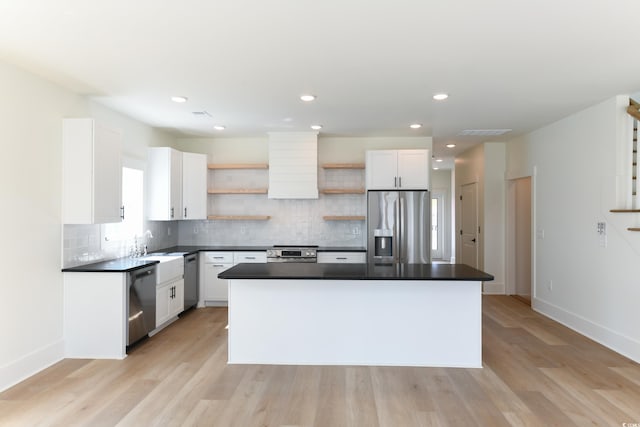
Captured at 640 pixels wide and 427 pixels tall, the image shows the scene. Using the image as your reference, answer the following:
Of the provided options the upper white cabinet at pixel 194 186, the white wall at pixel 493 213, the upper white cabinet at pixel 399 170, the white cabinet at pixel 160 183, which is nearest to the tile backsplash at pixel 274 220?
the upper white cabinet at pixel 194 186

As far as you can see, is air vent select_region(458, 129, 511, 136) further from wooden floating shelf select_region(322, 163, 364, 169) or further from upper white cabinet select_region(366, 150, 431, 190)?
wooden floating shelf select_region(322, 163, 364, 169)

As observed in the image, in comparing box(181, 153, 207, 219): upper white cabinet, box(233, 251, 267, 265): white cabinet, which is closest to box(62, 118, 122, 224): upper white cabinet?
box(181, 153, 207, 219): upper white cabinet

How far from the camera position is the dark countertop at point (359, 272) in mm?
3225

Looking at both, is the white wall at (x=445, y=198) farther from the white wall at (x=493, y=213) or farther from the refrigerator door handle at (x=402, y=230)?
the refrigerator door handle at (x=402, y=230)

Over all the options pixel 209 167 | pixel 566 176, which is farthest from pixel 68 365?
pixel 566 176

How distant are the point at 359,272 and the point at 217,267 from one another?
9.59ft

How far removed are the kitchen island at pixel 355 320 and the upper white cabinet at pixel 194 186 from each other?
2.54m

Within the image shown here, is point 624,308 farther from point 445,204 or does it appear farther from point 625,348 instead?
point 445,204

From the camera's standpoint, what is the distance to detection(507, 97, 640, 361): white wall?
387 centimetres

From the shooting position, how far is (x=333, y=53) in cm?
284

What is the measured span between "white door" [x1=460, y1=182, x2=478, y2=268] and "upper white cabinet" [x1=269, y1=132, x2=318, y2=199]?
3153 mm

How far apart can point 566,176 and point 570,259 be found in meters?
1.04

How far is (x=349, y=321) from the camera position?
3537 mm

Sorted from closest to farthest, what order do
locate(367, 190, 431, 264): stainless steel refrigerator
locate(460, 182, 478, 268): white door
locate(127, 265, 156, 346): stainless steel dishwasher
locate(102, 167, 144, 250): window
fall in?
1. locate(127, 265, 156, 346): stainless steel dishwasher
2. locate(102, 167, 144, 250): window
3. locate(367, 190, 431, 264): stainless steel refrigerator
4. locate(460, 182, 478, 268): white door
